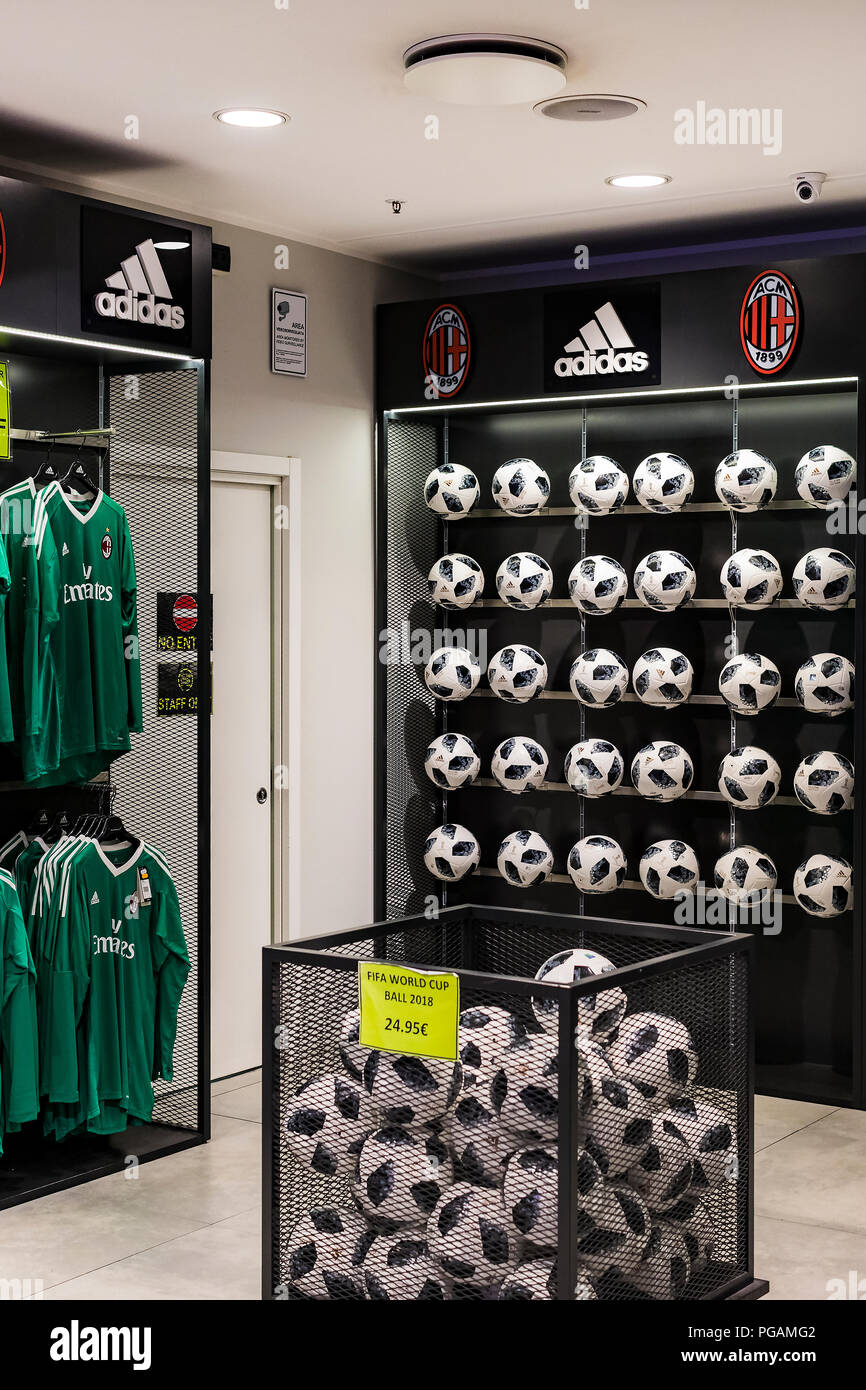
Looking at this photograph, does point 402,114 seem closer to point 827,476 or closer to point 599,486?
point 599,486

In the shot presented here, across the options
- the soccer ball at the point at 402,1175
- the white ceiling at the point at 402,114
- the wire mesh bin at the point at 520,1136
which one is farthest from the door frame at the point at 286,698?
the soccer ball at the point at 402,1175

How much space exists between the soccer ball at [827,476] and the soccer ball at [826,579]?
0.59 feet

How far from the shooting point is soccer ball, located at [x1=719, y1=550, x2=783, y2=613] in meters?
5.42

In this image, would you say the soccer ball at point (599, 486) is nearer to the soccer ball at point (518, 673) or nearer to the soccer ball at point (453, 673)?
the soccer ball at point (518, 673)

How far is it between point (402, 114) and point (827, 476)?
1.86 m

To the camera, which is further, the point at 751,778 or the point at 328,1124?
the point at 751,778

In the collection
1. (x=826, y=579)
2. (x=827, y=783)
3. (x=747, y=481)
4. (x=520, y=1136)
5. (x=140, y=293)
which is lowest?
(x=520, y=1136)

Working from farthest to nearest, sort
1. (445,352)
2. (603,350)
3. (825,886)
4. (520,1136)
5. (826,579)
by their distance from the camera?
(445,352), (603,350), (825,886), (826,579), (520,1136)

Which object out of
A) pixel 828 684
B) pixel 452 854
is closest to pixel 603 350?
pixel 828 684

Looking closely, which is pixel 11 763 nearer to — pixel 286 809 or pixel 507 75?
pixel 286 809

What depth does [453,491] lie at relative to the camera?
621 centimetres

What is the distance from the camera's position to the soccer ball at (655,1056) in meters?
3.31

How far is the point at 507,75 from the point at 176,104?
3.21 feet

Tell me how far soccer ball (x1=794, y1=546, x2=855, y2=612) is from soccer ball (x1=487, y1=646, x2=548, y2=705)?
1099mm
